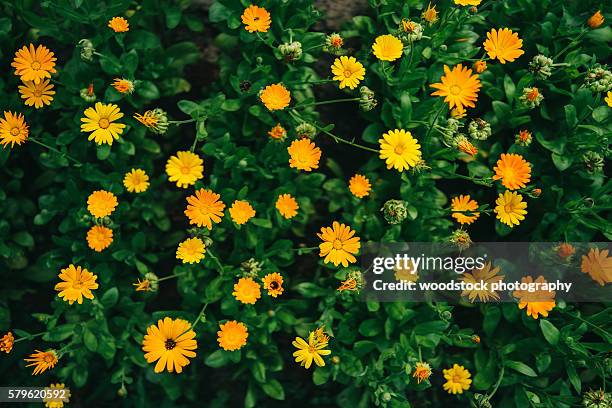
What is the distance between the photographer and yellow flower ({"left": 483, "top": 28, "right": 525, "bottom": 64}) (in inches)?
115

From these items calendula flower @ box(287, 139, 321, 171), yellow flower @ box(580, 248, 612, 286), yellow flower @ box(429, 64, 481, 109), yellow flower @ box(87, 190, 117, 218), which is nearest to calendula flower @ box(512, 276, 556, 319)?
yellow flower @ box(580, 248, 612, 286)

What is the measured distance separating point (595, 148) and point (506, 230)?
0.67m

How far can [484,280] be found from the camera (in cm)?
322

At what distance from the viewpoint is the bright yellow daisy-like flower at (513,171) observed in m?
2.93

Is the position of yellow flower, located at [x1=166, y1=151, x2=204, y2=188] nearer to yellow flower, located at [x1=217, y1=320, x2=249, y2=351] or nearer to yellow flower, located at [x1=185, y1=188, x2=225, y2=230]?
yellow flower, located at [x1=185, y1=188, x2=225, y2=230]

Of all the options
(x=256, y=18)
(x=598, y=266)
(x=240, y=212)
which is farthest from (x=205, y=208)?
(x=598, y=266)

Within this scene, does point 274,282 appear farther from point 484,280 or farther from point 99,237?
point 484,280

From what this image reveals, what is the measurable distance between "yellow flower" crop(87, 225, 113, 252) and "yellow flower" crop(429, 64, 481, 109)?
6.36 ft

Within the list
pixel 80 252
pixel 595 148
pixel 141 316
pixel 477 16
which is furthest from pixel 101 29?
pixel 595 148

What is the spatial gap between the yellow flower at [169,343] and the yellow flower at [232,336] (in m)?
0.15

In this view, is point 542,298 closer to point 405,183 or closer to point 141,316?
point 405,183

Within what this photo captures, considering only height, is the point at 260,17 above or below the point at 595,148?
above

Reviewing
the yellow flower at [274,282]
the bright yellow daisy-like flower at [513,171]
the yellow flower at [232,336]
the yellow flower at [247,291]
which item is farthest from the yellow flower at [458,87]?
the yellow flower at [232,336]

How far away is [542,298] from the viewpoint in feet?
10.1
